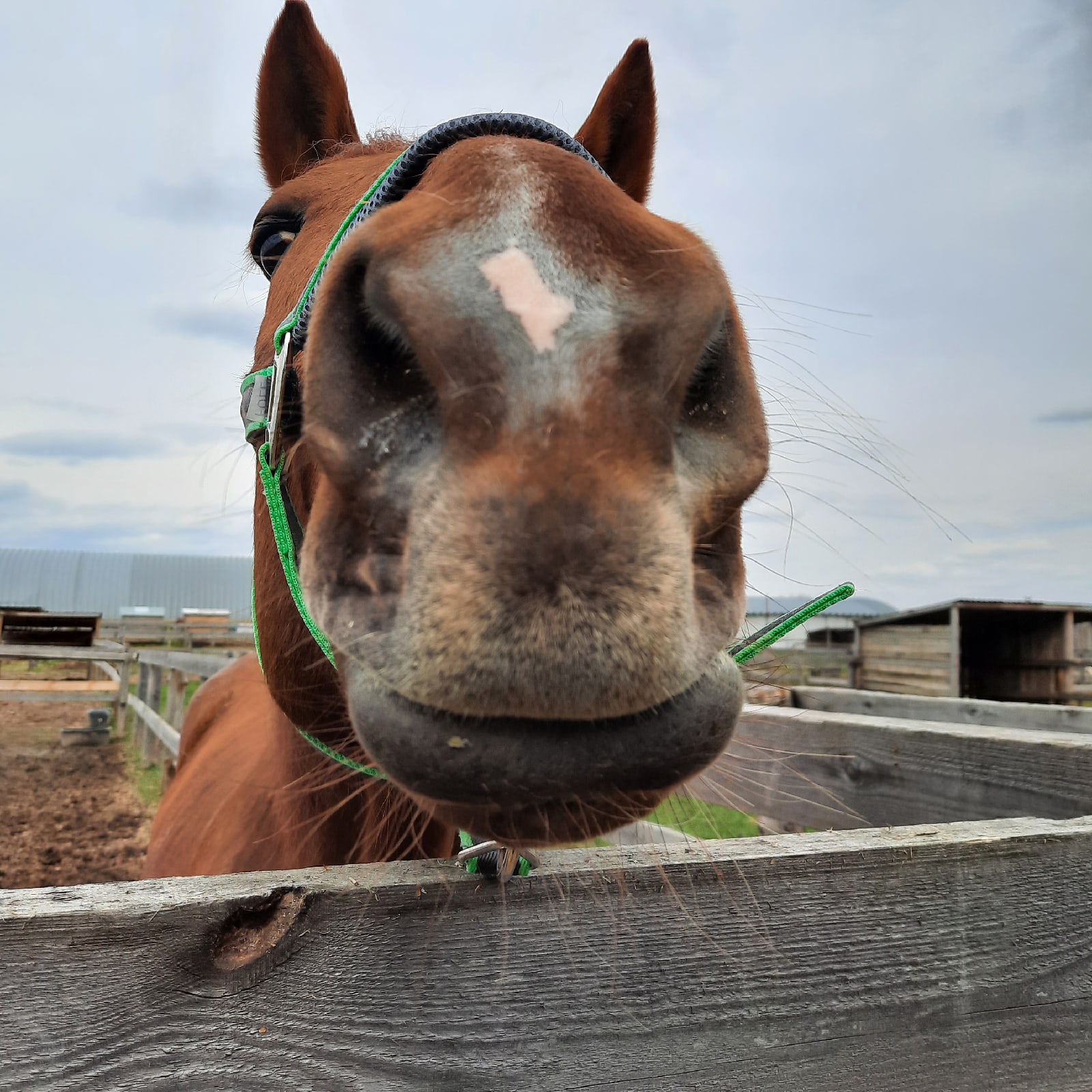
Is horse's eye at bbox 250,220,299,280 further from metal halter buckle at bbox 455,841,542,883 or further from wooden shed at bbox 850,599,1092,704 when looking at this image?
wooden shed at bbox 850,599,1092,704

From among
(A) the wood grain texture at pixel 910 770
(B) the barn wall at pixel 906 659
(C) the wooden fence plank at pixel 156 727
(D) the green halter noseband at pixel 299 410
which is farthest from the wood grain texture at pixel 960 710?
(B) the barn wall at pixel 906 659

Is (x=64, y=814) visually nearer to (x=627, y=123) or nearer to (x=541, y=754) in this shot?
(x=627, y=123)

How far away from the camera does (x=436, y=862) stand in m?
1.17

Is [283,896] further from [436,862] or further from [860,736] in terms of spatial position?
[860,736]

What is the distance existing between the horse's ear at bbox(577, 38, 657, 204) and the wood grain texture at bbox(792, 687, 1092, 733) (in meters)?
2.07

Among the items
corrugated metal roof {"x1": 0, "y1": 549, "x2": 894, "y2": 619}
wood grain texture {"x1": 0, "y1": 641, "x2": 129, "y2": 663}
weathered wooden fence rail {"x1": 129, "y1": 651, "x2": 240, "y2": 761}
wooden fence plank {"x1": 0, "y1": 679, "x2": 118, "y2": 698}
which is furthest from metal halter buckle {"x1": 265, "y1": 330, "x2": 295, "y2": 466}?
corrugated metal roof {"x1": 0, "y1": 549, "x2": 894, "y2": 619}

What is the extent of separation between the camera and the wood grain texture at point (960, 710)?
2.95 m

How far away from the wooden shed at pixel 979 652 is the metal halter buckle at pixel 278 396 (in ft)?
41.6

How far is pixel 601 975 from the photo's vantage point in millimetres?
1097

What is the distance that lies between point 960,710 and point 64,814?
7561mm

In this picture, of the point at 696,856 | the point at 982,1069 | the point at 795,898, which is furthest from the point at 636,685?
the point at 982,1069

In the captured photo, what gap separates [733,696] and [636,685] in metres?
0.19

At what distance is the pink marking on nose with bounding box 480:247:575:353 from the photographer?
2.72 ft

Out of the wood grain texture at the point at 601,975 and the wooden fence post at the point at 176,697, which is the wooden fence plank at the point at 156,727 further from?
the wood grain texture at the point at 601,975
